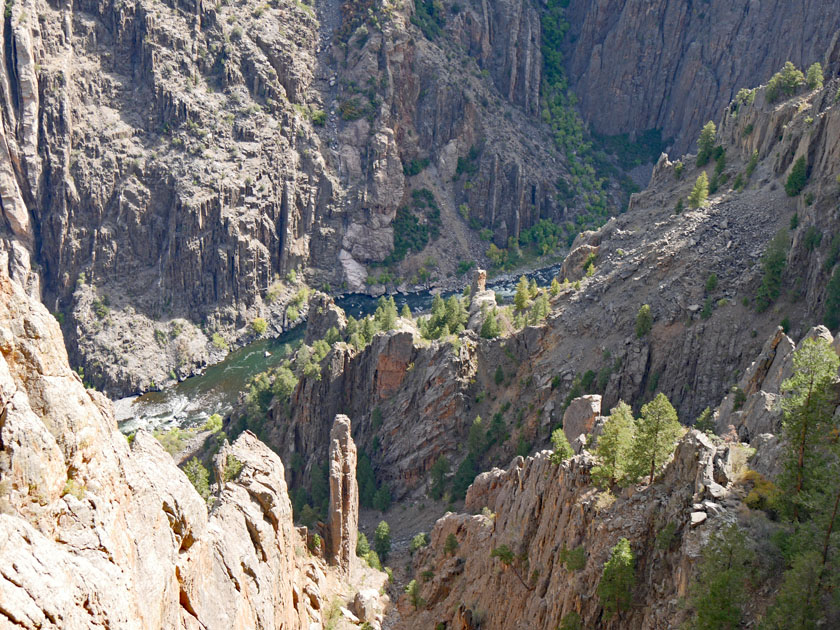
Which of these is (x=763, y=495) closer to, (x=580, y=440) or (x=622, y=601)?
(x=622, y=601)

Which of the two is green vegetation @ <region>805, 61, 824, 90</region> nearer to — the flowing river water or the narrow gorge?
the narrow gorge

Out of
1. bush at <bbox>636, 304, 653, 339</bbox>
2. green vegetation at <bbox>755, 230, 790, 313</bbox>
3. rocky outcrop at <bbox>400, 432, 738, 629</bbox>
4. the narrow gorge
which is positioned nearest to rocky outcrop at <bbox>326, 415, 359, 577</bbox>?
the narrow gorge

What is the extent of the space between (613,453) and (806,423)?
12.2 meters

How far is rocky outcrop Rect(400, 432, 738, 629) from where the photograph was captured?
38.7 meters

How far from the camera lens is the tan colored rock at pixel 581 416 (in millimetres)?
71750

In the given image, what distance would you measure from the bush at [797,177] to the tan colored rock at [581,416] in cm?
3546

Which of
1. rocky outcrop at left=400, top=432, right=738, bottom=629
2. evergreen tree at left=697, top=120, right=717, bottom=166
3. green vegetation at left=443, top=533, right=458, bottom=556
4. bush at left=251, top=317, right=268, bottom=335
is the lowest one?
green vegetation at left=443, top=533, right=458, bottom=556

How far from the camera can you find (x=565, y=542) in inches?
1903

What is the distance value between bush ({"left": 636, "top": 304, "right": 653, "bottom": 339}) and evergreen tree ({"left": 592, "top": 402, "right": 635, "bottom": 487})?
135 ft

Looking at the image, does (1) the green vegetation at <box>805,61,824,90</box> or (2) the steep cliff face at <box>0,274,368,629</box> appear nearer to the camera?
(2) the steep cliff face at <box>0,274,368,629</box>

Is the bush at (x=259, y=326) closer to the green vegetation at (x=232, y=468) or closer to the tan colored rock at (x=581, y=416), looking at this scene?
the tan colored rock at (x=581, y=416)

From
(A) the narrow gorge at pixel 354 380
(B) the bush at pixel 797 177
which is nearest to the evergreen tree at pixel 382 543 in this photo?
(A) the narrow gorge at pixel 354 380

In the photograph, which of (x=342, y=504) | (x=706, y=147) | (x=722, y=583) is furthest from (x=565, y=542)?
(x=706, y=147)

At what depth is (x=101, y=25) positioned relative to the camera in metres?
180
